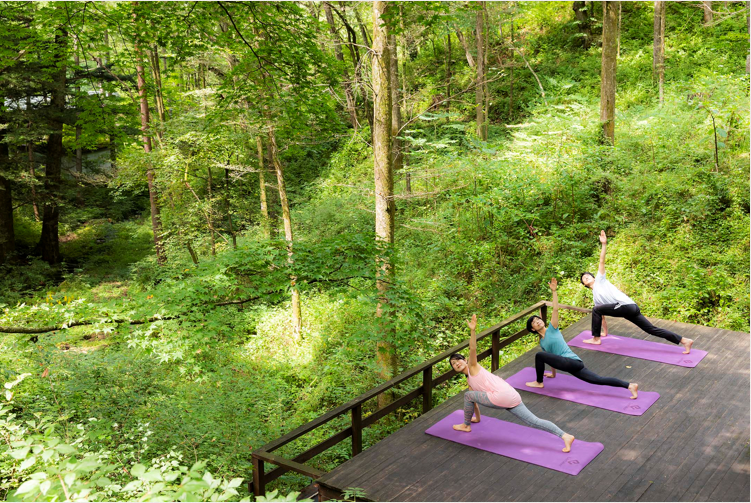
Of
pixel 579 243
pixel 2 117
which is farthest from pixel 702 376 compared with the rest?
pixel 2 117

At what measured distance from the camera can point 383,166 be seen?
8.80 meters

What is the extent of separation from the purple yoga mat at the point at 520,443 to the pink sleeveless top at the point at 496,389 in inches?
17.8

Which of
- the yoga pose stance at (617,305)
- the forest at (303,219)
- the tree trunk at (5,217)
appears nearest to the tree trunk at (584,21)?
the forest at (303,219)

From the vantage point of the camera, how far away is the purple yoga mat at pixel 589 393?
602 cm

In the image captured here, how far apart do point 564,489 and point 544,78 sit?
17580mm

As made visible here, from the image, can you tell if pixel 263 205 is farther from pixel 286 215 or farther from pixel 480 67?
pixel 480 67

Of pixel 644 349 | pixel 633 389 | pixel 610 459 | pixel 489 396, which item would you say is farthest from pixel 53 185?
pixel 610 459

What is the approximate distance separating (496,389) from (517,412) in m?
0.30

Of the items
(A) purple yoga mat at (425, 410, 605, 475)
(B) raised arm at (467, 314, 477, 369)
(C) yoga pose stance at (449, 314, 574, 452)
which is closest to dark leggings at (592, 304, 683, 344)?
(A) purple yoga mat at (425, 410, 605, 475)

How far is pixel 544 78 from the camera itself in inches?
757

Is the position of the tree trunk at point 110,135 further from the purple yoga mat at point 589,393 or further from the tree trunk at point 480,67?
the tree trunk at point 480,67

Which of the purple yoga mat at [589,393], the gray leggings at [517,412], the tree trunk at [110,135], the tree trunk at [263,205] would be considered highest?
the tree trunk at [110,135]

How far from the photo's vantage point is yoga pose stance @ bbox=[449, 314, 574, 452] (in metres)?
5.16

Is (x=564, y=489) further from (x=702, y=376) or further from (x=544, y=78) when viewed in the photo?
(x=544, y=78)
